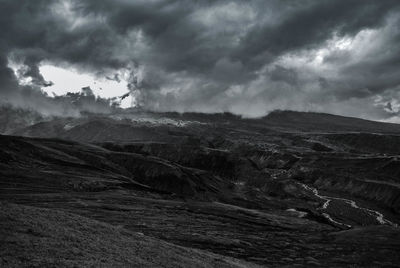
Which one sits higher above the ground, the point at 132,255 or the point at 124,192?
the point at 132,255

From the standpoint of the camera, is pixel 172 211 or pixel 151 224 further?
pixel 172 211

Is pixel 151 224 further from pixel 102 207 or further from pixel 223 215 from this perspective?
pixel 223 215

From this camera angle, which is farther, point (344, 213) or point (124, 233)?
point (344, 213)

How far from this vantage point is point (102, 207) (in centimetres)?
11694

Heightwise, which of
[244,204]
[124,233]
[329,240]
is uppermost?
[124,233]

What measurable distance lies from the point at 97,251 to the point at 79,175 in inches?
6509

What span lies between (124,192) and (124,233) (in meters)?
121

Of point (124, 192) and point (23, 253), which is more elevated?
point (23, 253)

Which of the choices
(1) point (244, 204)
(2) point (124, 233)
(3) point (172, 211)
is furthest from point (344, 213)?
(2) point (124, 233)

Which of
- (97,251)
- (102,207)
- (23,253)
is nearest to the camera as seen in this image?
(23,253)

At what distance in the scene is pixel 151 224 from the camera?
3767 inches

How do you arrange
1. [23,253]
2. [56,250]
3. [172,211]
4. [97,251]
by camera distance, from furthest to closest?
[172,211] < [97,251] < [56,250] < [23,253]

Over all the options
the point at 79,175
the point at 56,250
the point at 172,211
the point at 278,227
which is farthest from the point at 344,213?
Answer: the point at 56,250

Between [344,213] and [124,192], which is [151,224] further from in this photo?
[344,213]
